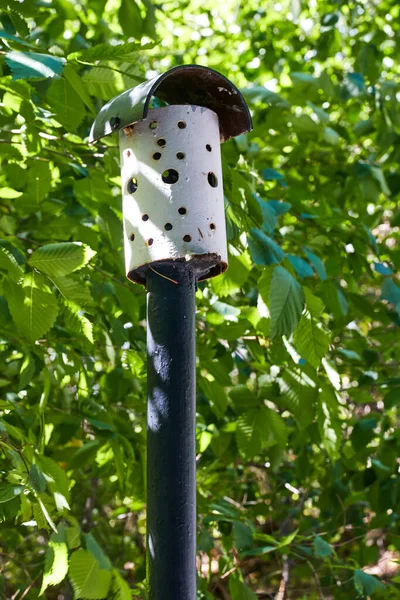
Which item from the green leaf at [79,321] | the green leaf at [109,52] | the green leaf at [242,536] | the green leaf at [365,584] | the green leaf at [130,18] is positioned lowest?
the green leaf at [365,584]

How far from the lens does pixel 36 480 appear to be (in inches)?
58.2

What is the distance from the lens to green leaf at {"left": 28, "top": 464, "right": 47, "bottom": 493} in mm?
1470

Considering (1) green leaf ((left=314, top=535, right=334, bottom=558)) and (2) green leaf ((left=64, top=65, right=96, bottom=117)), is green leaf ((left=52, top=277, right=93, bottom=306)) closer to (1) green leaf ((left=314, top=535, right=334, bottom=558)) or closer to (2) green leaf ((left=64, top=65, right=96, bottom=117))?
(2) green leaf ((left=64, top=65, right=96, bottom=117))

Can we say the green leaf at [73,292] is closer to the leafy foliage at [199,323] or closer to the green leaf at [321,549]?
the leafy foliage at [199,323]

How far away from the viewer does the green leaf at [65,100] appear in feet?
5.77

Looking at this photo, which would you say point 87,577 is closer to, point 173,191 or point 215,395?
point 173,191

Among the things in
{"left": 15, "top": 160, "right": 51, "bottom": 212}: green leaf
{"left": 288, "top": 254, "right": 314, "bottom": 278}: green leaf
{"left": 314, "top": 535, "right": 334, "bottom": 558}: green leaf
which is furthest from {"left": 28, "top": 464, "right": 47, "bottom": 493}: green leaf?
{"left": 314, "top": 535, "right": 334, "bottom": 558}: green leaf

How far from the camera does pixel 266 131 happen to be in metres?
3.44

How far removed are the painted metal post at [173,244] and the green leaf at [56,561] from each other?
0.57 feet

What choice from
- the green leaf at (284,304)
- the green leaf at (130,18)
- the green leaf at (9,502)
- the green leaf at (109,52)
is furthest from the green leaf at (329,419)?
the green leaf at (130,18)

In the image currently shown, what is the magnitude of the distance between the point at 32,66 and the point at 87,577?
907 mm

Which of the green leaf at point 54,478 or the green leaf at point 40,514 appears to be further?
Result: the green leaf at point 54,478

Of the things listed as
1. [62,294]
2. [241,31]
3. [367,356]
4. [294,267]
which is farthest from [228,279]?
[241,31]

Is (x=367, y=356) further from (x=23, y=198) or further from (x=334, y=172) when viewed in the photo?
(x=23, y=198)
